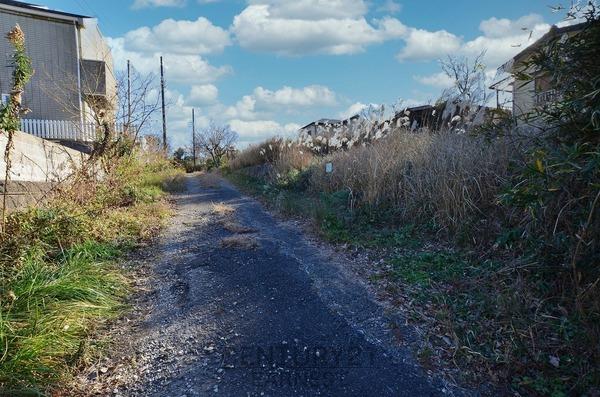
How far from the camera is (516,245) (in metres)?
3.57

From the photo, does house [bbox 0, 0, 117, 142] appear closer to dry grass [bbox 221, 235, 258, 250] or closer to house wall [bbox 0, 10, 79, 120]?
house wall [bbox 0, 10, 79, 120]

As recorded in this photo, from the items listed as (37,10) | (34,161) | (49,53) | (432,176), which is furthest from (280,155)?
(37,10)

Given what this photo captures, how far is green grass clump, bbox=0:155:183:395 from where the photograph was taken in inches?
95.1

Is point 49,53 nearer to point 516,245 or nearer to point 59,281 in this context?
point 59,281

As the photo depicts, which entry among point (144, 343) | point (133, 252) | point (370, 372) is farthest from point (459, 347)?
point (133, 252)

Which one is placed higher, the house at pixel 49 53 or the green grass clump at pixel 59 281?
the house at pixel 49 53

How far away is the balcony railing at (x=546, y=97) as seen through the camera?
3.26 metres

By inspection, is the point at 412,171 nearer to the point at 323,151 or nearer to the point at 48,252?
the point at 48,252

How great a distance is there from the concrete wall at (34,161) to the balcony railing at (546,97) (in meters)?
5.82

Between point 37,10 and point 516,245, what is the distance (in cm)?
1929

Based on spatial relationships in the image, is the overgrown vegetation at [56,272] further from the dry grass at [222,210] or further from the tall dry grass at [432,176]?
the tall dry grass at [432,176]

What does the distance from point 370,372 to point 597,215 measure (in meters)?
1.78

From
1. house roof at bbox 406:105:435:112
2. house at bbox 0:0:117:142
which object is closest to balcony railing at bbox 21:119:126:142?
house at bbox 0:0:117:142

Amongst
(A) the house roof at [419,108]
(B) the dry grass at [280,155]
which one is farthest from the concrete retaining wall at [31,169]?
(A) the house roof at [419,108]
